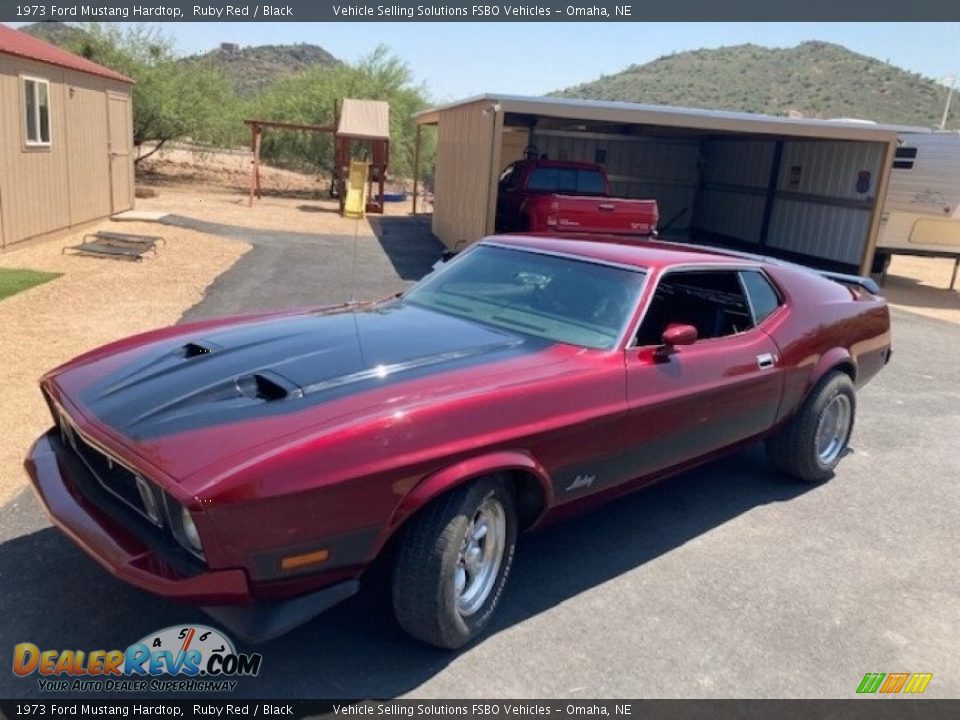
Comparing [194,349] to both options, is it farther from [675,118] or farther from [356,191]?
[356,191]

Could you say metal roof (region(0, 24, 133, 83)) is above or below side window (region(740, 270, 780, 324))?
above


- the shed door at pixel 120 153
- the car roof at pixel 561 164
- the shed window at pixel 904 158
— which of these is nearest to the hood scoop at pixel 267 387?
the car roof at pixel 561 164

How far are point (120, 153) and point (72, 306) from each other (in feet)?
36.2

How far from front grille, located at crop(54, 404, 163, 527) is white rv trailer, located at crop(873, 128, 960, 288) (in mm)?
15291

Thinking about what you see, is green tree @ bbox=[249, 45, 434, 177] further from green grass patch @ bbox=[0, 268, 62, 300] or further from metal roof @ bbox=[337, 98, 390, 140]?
green grass patch @ bbox=[0, 268, 62, 300]

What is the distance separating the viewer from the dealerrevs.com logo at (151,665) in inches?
115

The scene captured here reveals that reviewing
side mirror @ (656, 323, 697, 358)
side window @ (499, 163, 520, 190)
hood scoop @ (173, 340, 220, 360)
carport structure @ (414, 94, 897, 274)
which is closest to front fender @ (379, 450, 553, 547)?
side mirror @ (656, 323, 697, 358)

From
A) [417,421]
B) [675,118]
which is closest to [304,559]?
[417,421]

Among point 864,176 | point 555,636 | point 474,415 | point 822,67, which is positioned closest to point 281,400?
point 474,415

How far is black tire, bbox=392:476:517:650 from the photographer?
297 centimetres

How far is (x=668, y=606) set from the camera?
3.70 metres

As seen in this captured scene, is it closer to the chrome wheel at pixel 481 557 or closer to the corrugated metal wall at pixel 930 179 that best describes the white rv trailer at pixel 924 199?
the corrugated metal wall at pixel 930 179

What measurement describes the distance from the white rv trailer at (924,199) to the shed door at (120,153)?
53.3 ft

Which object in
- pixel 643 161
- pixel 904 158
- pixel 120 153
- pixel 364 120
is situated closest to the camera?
pixel 904 158
